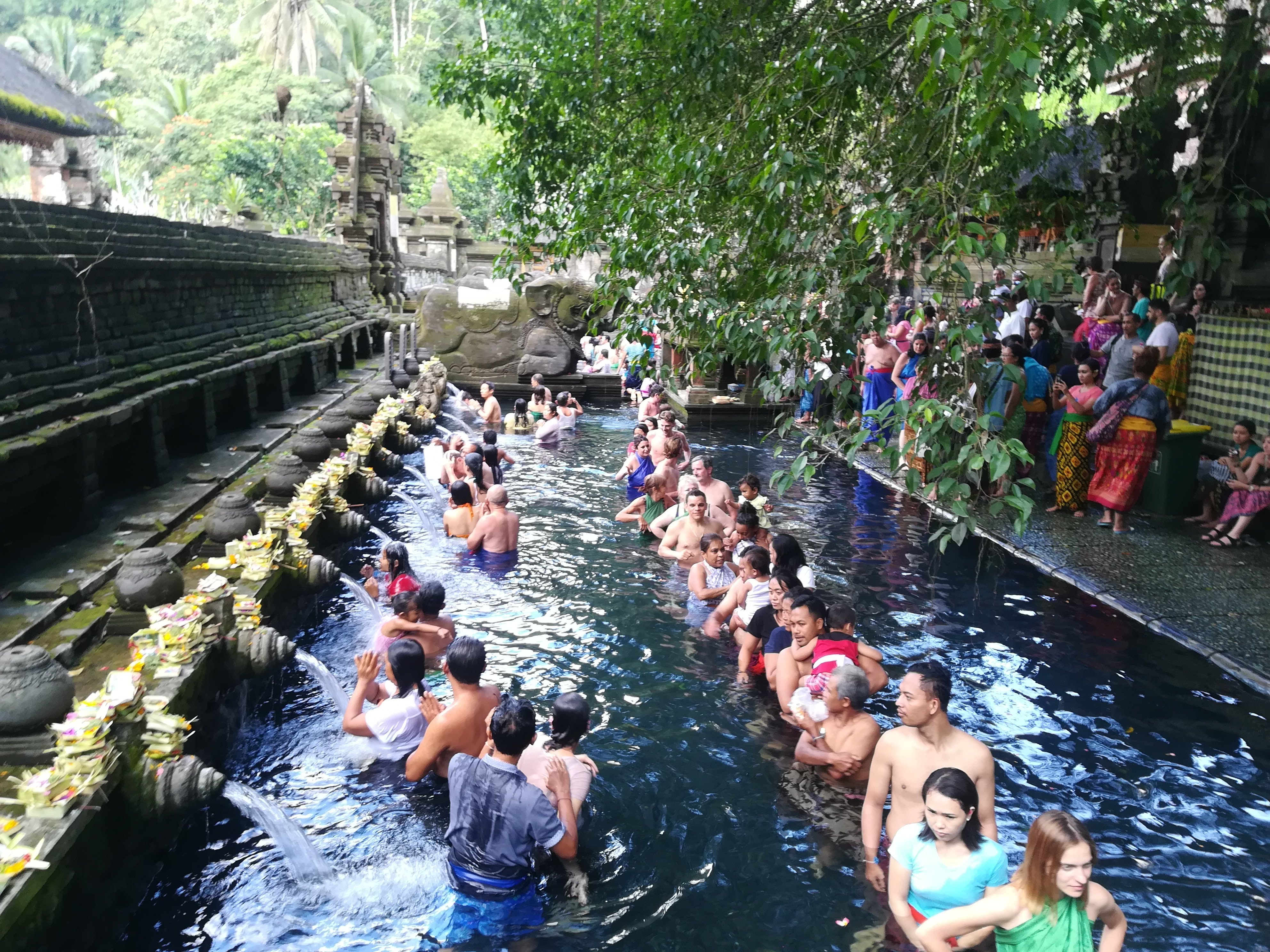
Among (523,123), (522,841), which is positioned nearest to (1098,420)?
(523,123)

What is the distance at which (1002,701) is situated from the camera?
753 centimetres

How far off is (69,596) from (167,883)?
89.5 inches

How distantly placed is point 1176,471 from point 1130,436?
1008 millimetres

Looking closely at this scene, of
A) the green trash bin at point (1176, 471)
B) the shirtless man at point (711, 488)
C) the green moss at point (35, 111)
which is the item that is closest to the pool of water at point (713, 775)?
the shirtless man at point (711, 488)

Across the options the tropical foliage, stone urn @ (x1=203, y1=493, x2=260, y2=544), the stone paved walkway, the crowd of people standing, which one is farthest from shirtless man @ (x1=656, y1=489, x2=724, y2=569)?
the tropical foliage

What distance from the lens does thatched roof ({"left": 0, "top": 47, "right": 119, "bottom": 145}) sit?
22.6m

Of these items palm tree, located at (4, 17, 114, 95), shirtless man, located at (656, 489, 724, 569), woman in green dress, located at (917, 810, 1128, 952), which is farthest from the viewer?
palm tree, located at (4, 17, 114, 95)

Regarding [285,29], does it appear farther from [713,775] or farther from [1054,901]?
[1054,901]

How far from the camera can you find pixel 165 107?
1542 inches

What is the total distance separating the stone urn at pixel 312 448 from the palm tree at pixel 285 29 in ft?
119

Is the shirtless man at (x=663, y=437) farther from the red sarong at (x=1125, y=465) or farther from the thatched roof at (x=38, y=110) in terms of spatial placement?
the thatched roof at (x=38, y=110)

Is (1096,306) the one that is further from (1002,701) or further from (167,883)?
(167,883)

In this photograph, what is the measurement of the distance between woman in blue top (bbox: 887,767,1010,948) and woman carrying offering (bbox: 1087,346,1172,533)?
7803mm

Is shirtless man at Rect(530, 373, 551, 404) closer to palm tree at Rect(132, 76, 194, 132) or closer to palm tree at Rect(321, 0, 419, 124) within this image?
palm tree at Rect(321, 0, 419, 124)
